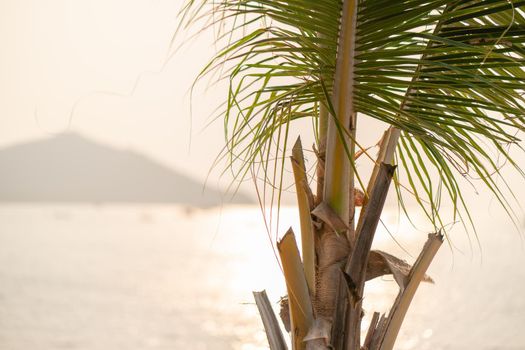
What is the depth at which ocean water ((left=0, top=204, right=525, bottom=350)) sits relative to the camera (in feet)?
23.4

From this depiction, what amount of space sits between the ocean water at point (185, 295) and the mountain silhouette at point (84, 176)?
48.0 ft

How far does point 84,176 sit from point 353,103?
3247cm

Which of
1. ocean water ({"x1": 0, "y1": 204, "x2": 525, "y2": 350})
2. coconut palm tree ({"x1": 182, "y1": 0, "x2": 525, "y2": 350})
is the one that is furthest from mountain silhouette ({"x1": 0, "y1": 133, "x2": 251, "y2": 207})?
coconut palm tree ({"x1": 182, "y1": 0, "x2": 525, "y2": 350})

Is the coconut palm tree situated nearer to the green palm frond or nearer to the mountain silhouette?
the green palm frond

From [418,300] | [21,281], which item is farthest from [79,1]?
[418,300]

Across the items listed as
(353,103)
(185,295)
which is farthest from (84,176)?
(353,103)

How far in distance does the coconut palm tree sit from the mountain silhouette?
96.2 ft

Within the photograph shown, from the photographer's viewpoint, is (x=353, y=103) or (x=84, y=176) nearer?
(x=353, y=103)

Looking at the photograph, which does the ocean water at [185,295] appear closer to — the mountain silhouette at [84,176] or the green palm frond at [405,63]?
the green palm frond at [405,63]

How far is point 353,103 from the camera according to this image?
973 millimetres

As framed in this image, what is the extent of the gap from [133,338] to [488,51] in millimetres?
7198

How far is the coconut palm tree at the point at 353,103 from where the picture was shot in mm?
915

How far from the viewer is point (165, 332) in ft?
24.9

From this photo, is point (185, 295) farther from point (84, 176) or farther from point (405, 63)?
point (84, 176)
